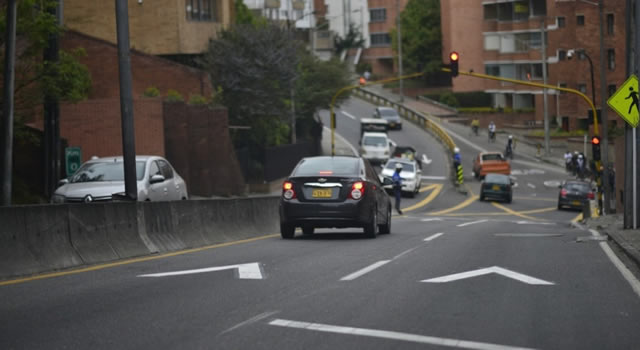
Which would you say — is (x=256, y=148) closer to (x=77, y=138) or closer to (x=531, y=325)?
(x=77, y=138)

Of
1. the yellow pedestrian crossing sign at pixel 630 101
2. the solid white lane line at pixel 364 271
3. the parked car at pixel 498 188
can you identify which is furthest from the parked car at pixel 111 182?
the parked car at pixel 498 188

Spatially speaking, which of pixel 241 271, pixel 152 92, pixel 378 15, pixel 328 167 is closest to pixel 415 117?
pixel 378 15

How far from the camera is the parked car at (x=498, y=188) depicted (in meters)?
49.2

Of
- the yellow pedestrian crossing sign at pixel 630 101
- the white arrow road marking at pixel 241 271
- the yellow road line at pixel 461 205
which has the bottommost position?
the yellow road line at pixel 461 205

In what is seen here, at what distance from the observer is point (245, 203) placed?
851 inches

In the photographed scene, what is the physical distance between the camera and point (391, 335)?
791 cm

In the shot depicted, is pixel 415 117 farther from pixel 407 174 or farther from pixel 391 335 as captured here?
pixel 391 335

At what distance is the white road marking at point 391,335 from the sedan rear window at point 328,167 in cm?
992

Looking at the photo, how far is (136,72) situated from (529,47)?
5367 cm

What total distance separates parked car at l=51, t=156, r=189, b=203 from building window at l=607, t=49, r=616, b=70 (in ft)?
177

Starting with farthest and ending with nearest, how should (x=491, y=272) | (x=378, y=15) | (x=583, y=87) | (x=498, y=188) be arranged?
(x=378, y=15) → (x=583, y=87) → (x=498, y=188) → (x=491, y=272)

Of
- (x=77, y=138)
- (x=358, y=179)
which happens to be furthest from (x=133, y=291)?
(x=77, y=138)

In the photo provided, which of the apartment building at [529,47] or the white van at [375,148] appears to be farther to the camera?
the apartment building at [529,47]

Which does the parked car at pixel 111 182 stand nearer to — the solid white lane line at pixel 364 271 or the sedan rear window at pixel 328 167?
the sedan rear window at pixel 328 167
